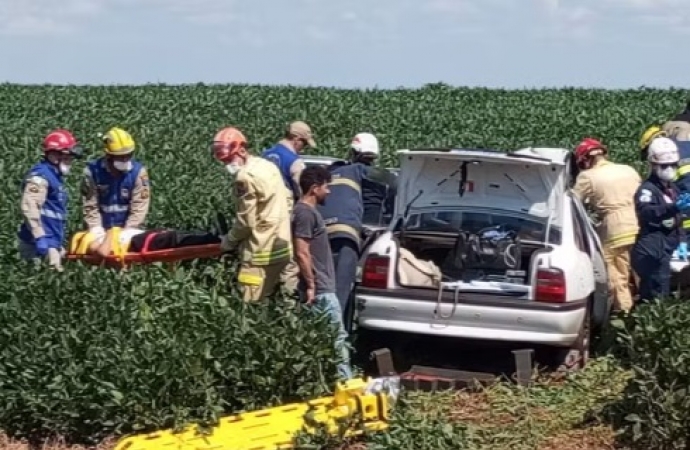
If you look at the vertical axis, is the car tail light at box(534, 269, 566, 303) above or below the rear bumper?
above

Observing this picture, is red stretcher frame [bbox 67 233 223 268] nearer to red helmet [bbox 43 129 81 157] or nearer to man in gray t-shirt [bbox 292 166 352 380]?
man in gray t-shirt [bbox 292 166 352 380]

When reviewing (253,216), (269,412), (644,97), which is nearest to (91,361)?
(269,412)

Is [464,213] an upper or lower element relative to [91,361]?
upper

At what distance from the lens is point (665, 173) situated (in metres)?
9.94

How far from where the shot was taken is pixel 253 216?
9.08 metres

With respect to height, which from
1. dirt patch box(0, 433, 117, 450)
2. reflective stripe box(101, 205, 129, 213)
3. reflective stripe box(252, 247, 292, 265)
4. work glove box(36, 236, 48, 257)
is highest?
reflective stripe box(101, 205, 129, 213)

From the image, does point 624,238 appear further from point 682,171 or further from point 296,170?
point 296,170

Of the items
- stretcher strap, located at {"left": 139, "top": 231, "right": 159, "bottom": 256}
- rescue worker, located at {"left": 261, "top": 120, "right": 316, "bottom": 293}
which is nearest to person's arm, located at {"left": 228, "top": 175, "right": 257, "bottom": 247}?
stretcher strap, located at {"left": 139, "top": 231, "right": 159, "bottom": 256}

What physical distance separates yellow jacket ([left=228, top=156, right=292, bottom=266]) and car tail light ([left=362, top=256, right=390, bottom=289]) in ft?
1.88

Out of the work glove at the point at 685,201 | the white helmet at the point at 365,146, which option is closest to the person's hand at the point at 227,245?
the white helmet at the point at 365,146

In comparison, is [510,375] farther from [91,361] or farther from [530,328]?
[91,361]

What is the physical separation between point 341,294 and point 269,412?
7.94 feet

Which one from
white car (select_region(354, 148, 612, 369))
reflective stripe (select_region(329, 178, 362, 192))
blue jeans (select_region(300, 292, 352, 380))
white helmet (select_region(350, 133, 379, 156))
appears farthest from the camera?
white helmet (select_region(350, 133, 379, 156))

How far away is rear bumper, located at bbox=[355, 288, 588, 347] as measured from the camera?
29.5 feet
